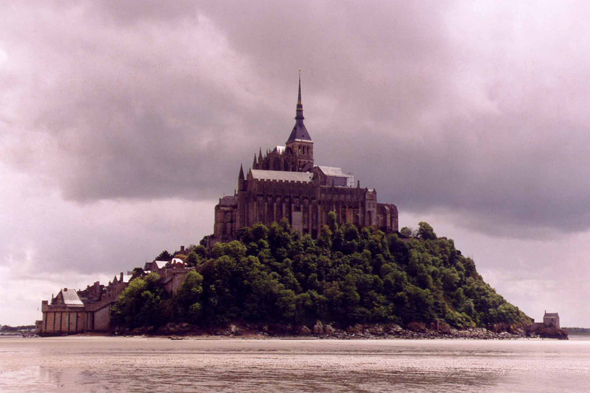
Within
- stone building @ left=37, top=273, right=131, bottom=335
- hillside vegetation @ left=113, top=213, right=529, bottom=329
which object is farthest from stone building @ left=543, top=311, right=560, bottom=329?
stone building @ left=37, top=273, right=131, bottom=335

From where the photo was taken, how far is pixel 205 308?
145 m

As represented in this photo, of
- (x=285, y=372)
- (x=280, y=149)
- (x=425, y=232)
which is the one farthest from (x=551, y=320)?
(x=285, y=372)

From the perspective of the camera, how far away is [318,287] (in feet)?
506

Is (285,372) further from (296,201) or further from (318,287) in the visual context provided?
(296,201)

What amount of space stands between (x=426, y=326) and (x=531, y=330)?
122 ft

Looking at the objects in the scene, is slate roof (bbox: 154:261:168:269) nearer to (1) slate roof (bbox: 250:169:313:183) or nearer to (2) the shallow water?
(1) slate roof (bbox: 250:169:313:183)

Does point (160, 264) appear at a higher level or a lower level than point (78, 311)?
higher

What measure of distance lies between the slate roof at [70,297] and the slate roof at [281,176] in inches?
1838

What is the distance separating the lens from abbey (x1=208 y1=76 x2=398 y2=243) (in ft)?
544

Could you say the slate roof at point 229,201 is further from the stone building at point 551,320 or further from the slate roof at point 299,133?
the stone building at point 551,320

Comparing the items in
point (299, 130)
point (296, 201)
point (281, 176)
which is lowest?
point (296, 201)

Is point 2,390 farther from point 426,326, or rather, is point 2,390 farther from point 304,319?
point 426,326

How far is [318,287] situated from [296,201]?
70.5 feet

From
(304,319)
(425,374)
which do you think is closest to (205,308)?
(304,319)
